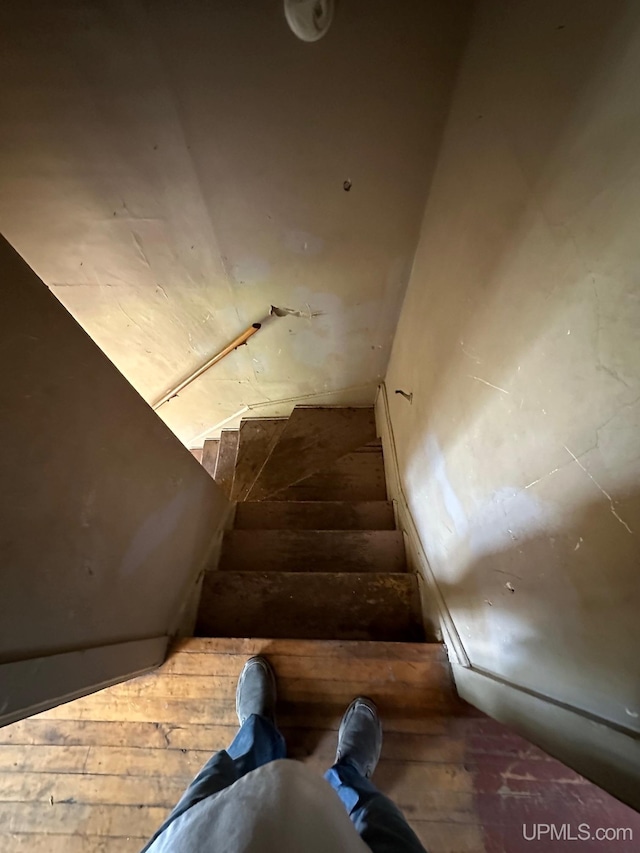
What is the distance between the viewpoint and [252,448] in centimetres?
283

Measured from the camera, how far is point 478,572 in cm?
100

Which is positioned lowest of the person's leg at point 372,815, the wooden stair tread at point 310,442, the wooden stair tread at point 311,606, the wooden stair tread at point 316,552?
the person's leg at point 372,815

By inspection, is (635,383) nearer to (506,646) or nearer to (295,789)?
(506,646)

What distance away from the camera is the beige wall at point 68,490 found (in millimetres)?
653

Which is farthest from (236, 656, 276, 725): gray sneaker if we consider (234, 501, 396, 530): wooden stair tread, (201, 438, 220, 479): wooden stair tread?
(201, 438, 220, 479): wooden stair tread

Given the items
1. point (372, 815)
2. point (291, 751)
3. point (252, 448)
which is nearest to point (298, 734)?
point (291, 751)

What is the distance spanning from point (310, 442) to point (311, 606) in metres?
1.41

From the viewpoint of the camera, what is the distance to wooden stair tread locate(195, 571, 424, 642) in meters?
1.44

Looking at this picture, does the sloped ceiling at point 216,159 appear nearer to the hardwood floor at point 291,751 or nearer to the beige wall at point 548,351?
the beige wall at point 548,351

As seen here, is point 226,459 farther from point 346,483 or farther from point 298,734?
point 298,734

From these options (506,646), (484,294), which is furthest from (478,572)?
(484,294)

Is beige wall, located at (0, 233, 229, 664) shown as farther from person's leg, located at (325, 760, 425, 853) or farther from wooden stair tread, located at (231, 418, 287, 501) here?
wooden stair tread, located at (231, 418, 287, 501)

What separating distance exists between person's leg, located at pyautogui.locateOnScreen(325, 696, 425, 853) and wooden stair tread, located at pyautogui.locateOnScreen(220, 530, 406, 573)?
0.61 m

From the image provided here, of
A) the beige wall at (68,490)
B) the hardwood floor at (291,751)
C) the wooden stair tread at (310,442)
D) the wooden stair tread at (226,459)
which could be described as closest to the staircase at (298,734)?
the hardwood floor at (291,751)
